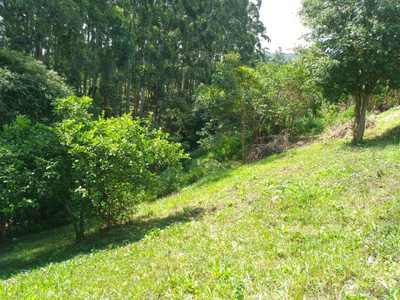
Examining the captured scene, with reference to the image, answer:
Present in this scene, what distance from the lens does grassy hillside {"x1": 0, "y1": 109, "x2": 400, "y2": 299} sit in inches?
115

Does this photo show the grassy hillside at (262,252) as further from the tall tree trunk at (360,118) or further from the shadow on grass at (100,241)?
the tall tree trunk at (360,118)

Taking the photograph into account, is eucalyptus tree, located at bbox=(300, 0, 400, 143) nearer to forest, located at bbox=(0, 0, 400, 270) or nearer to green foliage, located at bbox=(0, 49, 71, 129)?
forest, located at bbox=(0, 0, 400, 270)

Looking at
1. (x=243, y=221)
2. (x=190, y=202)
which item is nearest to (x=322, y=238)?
(x=243, y=221)

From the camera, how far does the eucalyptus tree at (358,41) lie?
9352 mm

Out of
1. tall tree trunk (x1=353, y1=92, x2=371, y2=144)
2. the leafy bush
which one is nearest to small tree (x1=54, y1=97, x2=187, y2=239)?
the leafy bush

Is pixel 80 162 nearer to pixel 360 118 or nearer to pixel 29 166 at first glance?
pixel 29 166

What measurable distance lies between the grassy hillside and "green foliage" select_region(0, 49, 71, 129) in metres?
7.40

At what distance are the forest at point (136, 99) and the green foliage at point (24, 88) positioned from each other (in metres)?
0.05

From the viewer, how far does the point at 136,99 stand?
28.5 m

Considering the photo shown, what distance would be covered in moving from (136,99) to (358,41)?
23.0 metres

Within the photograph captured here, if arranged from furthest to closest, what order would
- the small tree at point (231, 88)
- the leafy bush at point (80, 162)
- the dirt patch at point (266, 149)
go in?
the dirt patch at point (266, 149), the small tree at point (231, 88), the leafy bush at point (80, 162)

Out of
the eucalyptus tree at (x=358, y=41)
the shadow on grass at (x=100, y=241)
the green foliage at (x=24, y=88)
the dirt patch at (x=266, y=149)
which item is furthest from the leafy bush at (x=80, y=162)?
the dirt patch at (x=266, y=149)

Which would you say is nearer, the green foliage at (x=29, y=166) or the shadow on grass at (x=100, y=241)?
the green foliage at (x=29, y=166)

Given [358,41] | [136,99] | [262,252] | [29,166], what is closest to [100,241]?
[29,166]
